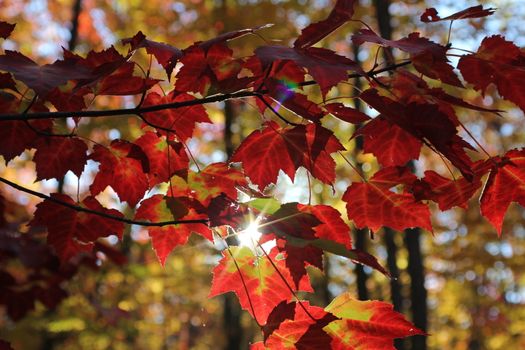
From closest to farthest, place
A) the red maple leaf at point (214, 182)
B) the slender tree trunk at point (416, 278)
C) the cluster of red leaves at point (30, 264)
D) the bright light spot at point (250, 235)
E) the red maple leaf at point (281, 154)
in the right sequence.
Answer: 1. the bright light spot at point (250, 235)
2. the red maple leaf at point (281, 154)
3. the red maple leaf at point (214, 182)
4. the cluster of red leaves at point (30, 264)
5. the slender tree trunk at point (416, 278)

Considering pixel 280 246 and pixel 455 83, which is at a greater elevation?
pixel 455 83

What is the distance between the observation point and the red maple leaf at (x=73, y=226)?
164 centimetres

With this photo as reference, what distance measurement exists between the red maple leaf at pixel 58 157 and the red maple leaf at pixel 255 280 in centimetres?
53

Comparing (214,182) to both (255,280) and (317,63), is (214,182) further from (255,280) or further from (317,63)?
(317,63)

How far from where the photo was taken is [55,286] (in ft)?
9.92

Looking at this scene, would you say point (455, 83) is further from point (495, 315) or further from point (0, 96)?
point (495, 315)

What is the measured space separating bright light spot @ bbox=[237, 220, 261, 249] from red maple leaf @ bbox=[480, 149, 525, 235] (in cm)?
61

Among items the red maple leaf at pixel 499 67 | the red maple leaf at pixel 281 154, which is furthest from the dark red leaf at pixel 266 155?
the red maple leaf at pixel 499 67

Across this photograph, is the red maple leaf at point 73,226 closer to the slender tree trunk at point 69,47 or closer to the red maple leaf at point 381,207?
the red maple leaf at point 381,207

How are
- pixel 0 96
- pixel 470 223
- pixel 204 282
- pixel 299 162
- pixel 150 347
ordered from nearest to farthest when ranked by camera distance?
pixel 299 162
pixel 0 96
pixel 470 223
pixel 204 282
pixel 150 347

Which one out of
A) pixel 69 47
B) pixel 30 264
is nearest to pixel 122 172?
pixel 30 264

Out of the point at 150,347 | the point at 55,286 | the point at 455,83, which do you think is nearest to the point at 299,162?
the point at 455,83

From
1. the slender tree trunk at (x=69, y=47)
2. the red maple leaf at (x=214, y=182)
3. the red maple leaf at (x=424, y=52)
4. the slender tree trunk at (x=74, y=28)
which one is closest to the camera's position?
the red maple leaf at (x=424, y=52)

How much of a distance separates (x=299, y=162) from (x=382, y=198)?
0.88 ft
